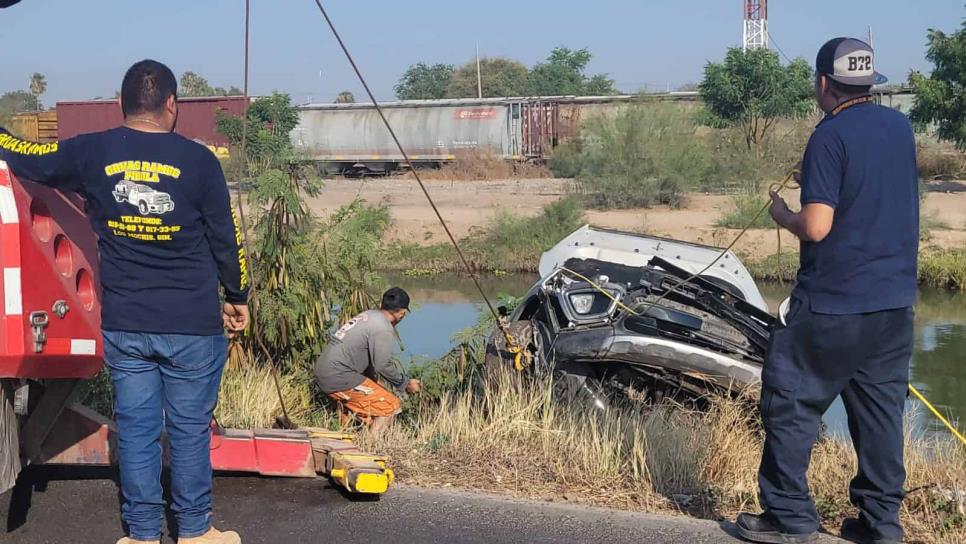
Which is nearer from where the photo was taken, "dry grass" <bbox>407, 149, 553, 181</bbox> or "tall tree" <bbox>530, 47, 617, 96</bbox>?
"dry grass" <bbox>407, 149, 553, 181</bbox>

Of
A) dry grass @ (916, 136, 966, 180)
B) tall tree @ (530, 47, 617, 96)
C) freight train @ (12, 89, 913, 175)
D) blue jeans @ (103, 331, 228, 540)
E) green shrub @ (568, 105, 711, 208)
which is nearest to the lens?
blue jeans @ (103, 331, 228, 540)

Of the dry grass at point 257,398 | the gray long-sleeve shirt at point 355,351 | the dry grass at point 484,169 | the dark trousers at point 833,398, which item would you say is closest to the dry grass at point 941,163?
the dry grass at point 484,169

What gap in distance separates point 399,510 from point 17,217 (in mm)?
2115

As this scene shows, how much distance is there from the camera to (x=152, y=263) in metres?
4.34

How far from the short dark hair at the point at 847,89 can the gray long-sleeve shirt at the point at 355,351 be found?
4.47 m

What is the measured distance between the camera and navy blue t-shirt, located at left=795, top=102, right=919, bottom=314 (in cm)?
426

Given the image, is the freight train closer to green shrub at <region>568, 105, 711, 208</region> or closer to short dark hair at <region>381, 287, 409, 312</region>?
green shrub at <region>568, 105, 711, 208</region>

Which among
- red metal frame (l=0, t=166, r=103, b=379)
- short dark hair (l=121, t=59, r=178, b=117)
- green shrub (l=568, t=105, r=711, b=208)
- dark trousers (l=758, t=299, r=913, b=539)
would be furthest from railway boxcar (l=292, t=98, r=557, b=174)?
dark trousers (l=758, t=299, r=913, b=539)

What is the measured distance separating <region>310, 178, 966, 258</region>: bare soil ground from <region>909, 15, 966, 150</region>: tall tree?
79.1 inches

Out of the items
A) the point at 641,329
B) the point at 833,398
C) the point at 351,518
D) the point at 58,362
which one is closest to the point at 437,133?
the point at 641,329

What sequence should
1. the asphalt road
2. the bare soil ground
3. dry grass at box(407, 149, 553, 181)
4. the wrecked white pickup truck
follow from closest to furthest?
the asphalt road < the wrecked white pickup truck < the bare soil ground < dry grass at box(407, 149, 553, 181)

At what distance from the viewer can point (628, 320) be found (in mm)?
7301

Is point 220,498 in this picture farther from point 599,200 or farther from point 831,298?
point 599,200

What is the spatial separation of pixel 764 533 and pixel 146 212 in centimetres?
288
